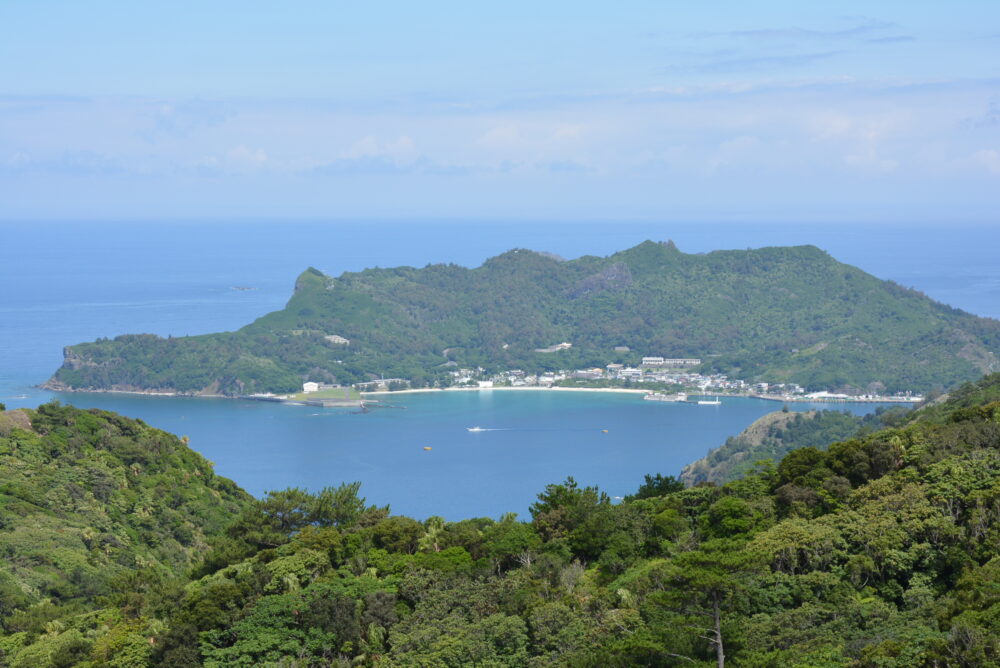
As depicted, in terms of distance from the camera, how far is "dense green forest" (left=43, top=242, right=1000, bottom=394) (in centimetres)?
10312

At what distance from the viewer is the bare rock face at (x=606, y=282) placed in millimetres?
131500

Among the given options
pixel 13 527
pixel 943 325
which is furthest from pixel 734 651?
pixel 943 325

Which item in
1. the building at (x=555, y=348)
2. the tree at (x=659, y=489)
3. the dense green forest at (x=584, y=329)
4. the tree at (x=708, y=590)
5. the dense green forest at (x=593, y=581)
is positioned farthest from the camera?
the building at (x=555, y=348)

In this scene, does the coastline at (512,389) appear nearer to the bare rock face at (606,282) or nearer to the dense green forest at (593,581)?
the bare rock face at (606,282)

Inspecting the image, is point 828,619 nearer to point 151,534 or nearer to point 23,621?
point 23,621

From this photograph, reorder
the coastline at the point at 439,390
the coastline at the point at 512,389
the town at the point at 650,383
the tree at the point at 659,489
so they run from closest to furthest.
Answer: the tree at the point at 659,489
the coastline at the point at 439,390
the town at the point at 650,383
the coastline at the point at 512,389

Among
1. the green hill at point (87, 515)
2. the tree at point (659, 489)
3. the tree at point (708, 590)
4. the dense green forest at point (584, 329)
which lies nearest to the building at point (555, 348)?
the dense green forest at point (584, 329)

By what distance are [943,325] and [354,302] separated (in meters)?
57.5

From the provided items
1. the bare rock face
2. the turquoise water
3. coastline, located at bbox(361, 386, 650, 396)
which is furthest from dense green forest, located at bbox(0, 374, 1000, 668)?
the bare rock face

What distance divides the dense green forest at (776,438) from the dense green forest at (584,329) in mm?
29449

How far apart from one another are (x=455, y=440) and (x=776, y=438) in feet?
75.1

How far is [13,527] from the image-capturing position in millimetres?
31594

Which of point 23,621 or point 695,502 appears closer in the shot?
point 23,621

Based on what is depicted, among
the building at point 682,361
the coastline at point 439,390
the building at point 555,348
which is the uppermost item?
the building at point 555,348
